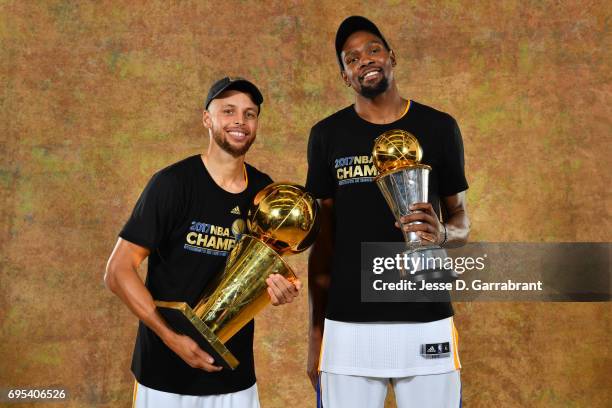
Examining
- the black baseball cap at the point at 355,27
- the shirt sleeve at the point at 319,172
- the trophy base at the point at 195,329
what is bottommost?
the trophy base at the point at 195,329

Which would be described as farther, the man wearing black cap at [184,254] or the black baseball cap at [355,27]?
the black baseball cap at [355,27]

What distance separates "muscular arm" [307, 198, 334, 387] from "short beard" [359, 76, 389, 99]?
1.18 ft

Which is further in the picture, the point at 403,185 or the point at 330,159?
the point at 330,159

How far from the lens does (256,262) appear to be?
1.76 metres

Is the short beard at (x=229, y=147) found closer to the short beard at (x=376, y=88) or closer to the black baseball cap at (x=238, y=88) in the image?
the black baseball cap at (x=238, y=88)

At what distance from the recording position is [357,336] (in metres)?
1.86

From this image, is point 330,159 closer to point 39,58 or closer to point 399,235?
point 399,235

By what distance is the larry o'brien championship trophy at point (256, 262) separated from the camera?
5.74 feet

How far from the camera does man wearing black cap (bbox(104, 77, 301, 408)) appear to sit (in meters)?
1.83

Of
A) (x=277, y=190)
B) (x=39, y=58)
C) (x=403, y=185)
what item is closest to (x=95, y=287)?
(x=39, y=58)

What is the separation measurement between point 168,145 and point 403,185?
218 centimetres

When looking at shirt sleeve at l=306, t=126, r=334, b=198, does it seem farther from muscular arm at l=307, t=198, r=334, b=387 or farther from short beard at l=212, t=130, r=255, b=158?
short beard at l=212, t=130, r=255, b=158

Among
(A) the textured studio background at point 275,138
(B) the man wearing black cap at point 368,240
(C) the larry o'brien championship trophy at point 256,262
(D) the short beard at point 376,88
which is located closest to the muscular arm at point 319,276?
(B) the man wearing black cap at point 368,240

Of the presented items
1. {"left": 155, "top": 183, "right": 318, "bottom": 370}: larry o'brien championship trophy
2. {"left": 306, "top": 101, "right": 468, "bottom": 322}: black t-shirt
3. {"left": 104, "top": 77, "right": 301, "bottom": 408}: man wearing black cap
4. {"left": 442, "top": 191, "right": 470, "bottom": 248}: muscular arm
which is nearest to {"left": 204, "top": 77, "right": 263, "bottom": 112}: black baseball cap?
{"left": 104, "top": 77, "right": 301, "bottom": 408}: man wearing black cap
